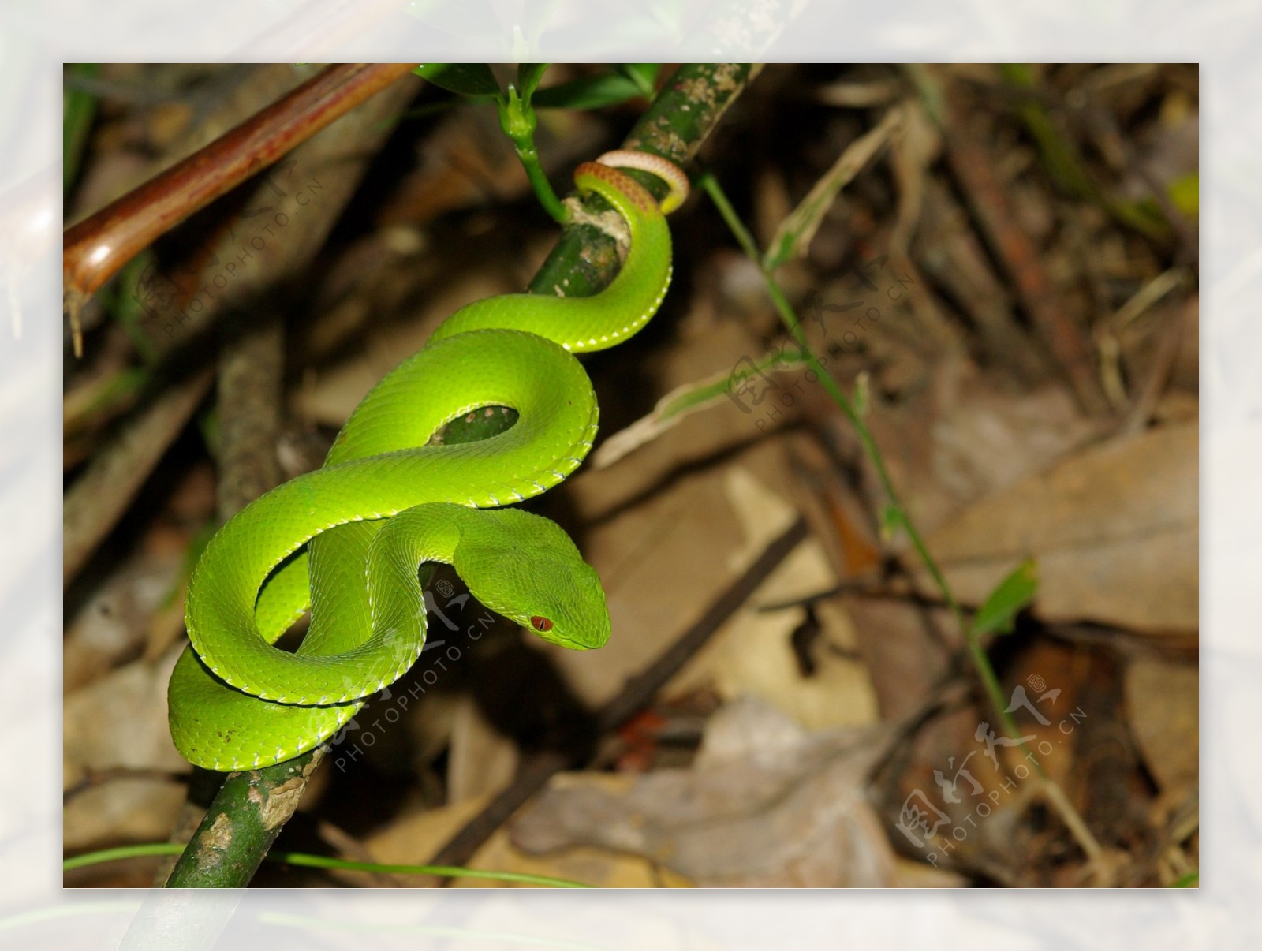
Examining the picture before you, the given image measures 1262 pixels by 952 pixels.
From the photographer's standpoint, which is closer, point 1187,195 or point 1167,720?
point 1167,720

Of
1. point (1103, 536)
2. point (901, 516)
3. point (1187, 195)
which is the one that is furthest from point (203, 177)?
point (1187, 195)

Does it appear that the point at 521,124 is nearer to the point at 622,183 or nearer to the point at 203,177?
the point at 622,183

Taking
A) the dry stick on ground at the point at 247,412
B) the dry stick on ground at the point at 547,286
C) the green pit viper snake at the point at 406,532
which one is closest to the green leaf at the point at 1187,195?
the dry stick on ground at the point at 547,286

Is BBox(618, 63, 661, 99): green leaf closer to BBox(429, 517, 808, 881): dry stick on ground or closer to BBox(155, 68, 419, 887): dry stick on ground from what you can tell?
BBox(155, 68, 419, 887): dry stick on ground

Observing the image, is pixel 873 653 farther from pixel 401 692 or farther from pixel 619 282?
pixel 619 282

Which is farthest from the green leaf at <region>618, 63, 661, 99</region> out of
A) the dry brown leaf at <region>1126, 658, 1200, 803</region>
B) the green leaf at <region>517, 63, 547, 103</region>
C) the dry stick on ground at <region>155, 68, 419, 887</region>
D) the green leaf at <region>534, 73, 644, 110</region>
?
the dry brown leaf at <region>1126, 658, 1200, 803</region>

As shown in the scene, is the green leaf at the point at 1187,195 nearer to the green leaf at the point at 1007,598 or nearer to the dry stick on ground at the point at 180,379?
the green leaf at the point at 1007,598
